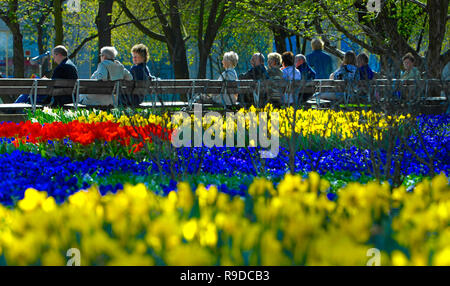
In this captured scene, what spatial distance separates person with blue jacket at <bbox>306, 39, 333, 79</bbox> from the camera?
13.4 m

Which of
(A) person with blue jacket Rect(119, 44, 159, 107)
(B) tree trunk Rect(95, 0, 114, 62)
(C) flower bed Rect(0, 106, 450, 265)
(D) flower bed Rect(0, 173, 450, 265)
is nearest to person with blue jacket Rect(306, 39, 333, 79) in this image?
(A) person with blue jacket Rect(119, 44, 159, 107)

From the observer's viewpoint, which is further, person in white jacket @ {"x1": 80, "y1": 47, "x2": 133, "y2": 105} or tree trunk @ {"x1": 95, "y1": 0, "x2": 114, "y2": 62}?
tree trunk @ {"x1": 95, "y1": 0, "x2": 114, "y2": 62}

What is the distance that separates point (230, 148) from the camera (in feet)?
24.1

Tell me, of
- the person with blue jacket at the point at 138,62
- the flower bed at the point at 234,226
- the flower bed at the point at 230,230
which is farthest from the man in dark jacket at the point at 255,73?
the flower bed at the point at 230,230

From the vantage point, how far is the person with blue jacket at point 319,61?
13.4m

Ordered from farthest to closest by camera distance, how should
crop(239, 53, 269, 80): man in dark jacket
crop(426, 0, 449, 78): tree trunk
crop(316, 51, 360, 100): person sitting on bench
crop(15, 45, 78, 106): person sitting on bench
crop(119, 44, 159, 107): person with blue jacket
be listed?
crop(426, 0, 449, 78): tree trunk
crop(316, 51, 360, 100): person sitting on bench
crop(15, 45, 78, 106): person sitting on bench
crop(119, 44, 159, 107): person with blue jacket
crop(239, 53, 269, 80): man in dark jacket

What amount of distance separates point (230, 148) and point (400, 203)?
464cm

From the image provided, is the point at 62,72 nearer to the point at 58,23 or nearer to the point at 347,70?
the point at 347,70

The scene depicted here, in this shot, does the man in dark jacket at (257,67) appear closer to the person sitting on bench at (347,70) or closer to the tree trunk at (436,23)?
the person sitting on bench at (347,70)

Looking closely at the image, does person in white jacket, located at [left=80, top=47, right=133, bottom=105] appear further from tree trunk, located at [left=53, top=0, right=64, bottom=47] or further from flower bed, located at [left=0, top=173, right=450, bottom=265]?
flower bed, located at [left=0, top=173, right=450, bottom=265]

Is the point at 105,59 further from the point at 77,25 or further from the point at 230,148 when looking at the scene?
the point at 77,25

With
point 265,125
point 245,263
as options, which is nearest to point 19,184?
point 245,263

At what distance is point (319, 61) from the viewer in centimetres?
1382

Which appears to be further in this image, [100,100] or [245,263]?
[100,100]
